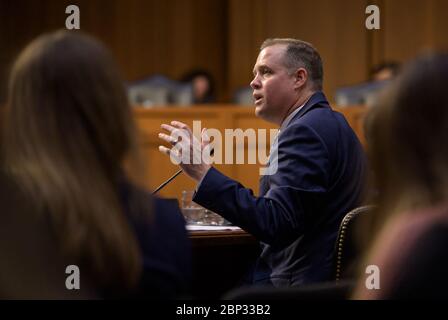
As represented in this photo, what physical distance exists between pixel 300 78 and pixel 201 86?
182 inches

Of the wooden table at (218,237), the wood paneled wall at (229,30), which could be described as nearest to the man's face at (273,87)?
the wooden table at (218,237)

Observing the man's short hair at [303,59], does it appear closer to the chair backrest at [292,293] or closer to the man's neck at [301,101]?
the man's neck at [301,101]

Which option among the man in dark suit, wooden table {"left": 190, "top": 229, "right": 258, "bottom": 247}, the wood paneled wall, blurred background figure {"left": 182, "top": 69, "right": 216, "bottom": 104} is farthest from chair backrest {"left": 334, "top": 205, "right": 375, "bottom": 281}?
the wood paneled wall

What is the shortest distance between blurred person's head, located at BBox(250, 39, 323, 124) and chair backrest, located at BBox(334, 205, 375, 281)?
0.65m

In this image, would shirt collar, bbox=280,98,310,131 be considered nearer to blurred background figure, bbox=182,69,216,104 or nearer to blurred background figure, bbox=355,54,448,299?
blurred background figure, bbox=355,54,448,299

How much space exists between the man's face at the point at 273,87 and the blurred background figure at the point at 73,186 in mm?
1239

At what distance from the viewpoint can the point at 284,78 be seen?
8.61 ft

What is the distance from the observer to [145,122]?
595 centimetres

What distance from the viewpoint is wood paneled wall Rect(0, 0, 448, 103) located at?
7.86 meters

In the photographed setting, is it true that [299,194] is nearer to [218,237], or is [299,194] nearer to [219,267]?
[218,237]

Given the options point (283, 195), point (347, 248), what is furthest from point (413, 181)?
point (283, 195)

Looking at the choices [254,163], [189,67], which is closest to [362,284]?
[254,163]

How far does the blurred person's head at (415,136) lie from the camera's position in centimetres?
124
